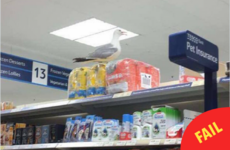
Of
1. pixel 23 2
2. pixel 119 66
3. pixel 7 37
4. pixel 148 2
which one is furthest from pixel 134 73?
pixel 7 37

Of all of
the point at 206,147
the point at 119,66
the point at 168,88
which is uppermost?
the point at 119,66

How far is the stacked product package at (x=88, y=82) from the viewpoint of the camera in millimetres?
2727

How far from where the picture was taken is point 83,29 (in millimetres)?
5836

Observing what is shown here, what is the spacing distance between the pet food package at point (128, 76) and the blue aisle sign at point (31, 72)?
13.6ft

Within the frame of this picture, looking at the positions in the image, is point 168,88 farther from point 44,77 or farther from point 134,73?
point 44,77

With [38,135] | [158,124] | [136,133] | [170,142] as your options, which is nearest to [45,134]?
[38,135]

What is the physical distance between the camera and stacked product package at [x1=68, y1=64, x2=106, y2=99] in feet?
8.95

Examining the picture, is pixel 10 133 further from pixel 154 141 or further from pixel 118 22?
pixel 118 22

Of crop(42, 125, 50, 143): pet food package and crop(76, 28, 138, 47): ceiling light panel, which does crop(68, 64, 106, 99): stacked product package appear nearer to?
crop(42, 125, 50, 143): pet food package

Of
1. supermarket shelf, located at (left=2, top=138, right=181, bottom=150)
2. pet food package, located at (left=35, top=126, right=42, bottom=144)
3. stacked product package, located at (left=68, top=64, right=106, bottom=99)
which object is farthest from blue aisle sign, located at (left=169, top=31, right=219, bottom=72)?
pet food package, located at (left=35, top=126, right=42, bottom=144)

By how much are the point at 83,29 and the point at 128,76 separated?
3.47 m

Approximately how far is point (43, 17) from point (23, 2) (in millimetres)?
517

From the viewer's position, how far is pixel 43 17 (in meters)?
5.39

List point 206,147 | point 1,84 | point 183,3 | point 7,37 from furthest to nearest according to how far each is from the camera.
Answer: point 1,84 < point 7,37 < point 183,3 < point 206,147
